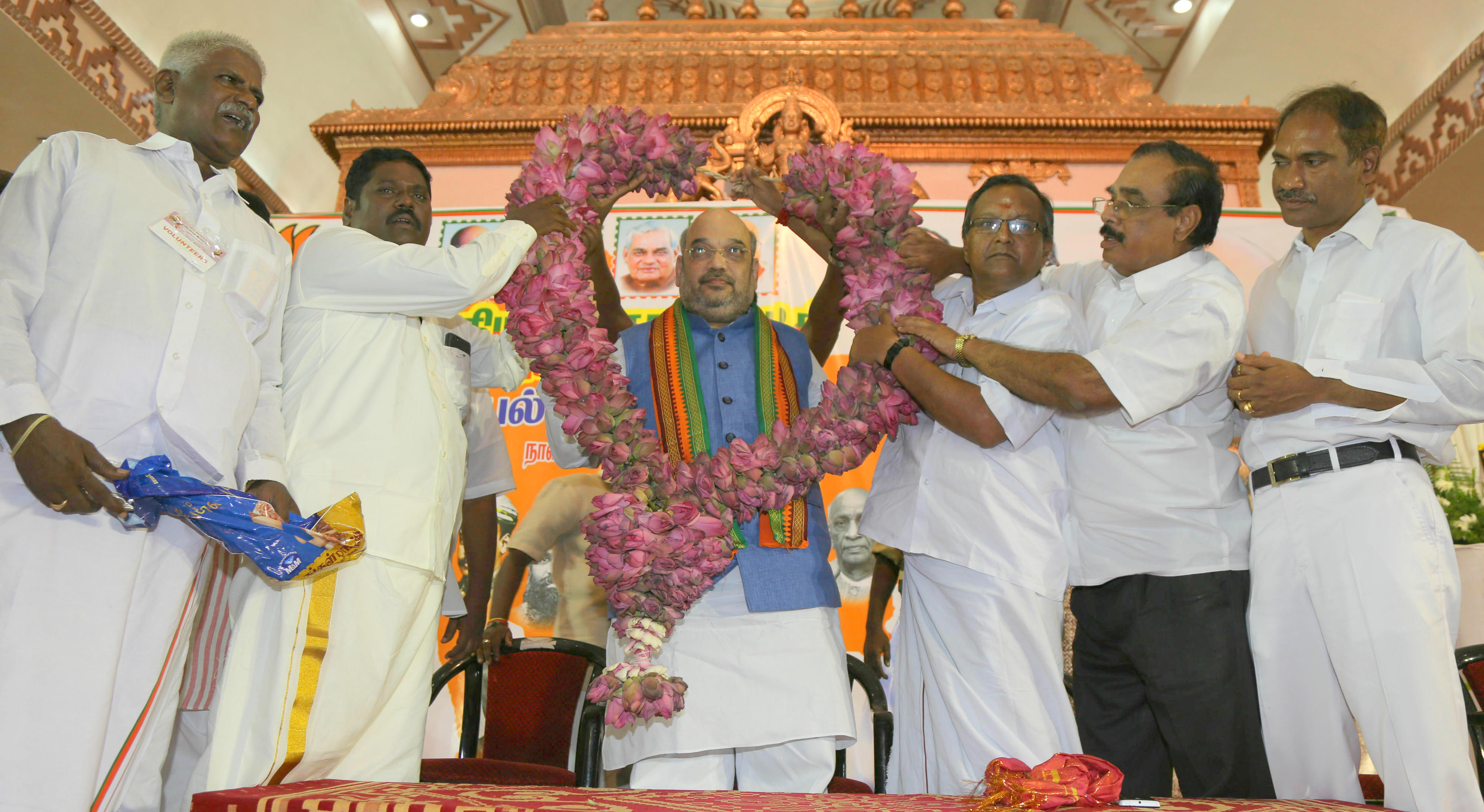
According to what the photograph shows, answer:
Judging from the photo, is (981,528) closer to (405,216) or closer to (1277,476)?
(1277,476)

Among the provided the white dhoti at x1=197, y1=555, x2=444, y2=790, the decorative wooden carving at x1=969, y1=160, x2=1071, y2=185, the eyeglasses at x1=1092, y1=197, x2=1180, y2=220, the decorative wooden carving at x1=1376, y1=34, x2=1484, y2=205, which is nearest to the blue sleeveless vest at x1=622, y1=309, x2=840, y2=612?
the white dhoti at x1=197, y1=555, x2=444, y2=790

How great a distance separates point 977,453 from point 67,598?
7.10ft

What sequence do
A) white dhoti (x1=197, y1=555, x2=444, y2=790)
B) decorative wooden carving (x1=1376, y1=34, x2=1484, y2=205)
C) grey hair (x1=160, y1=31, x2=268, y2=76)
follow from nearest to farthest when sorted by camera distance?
white dhoti (x1=197, y1=555, x2=444, y2=790)
grey hair (x1=160, y1=31, x2=268, y2=76)
decorative wooden carving (x1=1376, y1=34, x2=1484, y2=205)

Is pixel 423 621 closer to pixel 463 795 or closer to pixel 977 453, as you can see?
pixel 463 795

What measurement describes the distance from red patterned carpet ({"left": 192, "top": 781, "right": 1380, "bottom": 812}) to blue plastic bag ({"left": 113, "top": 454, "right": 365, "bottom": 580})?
1.51 ft

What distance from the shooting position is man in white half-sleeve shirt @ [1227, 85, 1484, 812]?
2.37 m

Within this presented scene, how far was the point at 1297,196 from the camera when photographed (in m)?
2.88

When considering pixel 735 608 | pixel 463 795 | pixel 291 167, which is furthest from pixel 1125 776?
pixel 291 167

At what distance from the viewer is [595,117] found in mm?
3268

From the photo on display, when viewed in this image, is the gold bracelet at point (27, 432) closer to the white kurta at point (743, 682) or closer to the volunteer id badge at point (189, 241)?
the volunteer id badge at point (189, 241)

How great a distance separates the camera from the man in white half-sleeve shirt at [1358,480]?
2371 mm

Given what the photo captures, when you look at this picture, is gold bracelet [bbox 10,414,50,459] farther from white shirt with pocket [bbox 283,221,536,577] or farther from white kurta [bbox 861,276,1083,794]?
white kurta [bbox 861,276,1083,794]

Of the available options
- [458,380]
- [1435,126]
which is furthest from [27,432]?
[1435,126]

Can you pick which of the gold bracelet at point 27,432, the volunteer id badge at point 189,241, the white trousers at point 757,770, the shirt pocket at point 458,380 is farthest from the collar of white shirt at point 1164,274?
the gold bracelet at point 27,432
